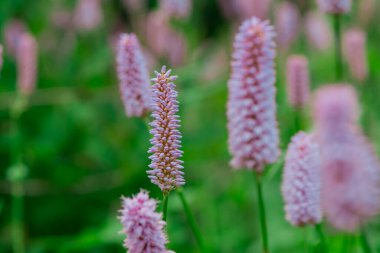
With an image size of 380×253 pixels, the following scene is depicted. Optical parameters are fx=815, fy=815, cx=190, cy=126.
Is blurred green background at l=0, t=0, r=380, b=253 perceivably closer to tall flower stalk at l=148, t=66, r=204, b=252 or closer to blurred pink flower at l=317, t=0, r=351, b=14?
blurred pink flower at l=317, t=0, r=351, b=14

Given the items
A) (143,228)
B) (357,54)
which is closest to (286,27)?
(357,54)

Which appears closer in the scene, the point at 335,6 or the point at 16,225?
the point at 335,6

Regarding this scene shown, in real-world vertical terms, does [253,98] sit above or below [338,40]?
below

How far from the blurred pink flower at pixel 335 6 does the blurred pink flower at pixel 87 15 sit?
7.01 feet

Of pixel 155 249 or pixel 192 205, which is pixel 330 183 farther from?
pixel 192 205

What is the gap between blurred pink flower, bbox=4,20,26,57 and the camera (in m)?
3.83

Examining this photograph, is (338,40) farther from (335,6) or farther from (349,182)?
(349,182)

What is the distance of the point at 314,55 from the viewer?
4551 millimetres

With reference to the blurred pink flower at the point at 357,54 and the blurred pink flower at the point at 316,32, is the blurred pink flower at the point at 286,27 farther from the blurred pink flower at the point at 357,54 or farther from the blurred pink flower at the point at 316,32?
the blurred pink flower at the point at 357,54

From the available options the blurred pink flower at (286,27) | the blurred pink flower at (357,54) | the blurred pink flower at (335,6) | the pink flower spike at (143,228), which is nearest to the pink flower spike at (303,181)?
the pink flower spike at (143,228)

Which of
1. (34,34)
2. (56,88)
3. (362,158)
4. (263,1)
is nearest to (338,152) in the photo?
(362,158)

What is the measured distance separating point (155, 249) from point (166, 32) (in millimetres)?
2307

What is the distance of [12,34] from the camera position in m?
3.86

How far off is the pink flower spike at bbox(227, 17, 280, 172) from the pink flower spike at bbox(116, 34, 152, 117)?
254 millimetres
